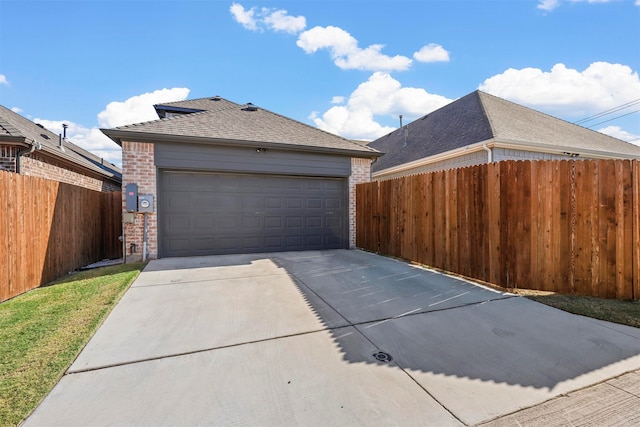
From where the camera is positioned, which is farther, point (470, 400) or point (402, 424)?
point (470, 400)

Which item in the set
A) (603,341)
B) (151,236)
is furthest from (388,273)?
(151,236)

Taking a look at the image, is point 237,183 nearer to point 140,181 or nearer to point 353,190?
point 140,181

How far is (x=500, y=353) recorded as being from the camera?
265cm

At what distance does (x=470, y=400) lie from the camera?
2.00 metres

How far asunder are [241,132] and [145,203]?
3205 millimetres

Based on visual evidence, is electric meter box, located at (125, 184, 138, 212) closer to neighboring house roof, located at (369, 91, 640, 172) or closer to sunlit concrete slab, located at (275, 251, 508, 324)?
sunlit concrete slab, located at (275, 251, 508, 324)

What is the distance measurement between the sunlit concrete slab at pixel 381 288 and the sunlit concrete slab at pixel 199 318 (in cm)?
37

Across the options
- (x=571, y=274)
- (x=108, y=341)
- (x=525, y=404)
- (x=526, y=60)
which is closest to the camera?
(x=525, y=404)

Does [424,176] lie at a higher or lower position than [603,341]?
higher

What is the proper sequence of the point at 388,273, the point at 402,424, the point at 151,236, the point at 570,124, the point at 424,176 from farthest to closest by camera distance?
the point at 570,124
the point at 151,236
the point at 424,176
the point at 388,273
the point at 402,424

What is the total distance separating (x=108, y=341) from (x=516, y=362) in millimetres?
3849

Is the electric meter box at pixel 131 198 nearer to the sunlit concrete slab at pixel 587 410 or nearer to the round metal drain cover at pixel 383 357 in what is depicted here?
the round metal drain cover at pixel 383 357

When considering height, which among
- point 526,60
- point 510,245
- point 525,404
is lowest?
point 525,404

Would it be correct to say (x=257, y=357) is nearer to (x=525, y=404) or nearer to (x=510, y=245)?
(x=525, y=404)
